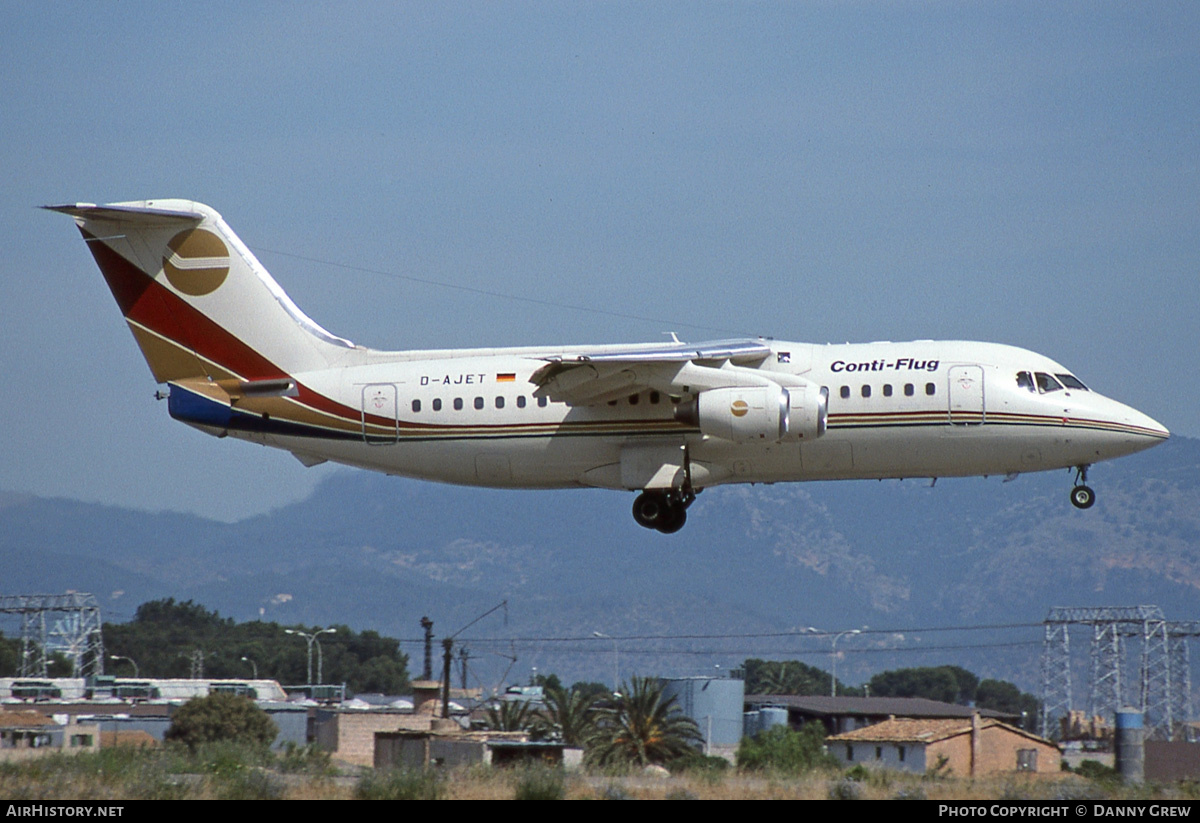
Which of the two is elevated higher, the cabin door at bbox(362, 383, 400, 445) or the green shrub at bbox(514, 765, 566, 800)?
the cabin door at bbox(362, 383, 400, 445)


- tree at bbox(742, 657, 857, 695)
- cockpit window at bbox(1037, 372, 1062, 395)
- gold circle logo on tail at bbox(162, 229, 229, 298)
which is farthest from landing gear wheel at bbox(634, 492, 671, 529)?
tree at bbox(742, 657, 857, 695)

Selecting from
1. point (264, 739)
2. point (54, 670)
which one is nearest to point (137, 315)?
point (264, 739)

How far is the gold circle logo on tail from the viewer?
→ 31.2 meters

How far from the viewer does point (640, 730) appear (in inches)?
1889

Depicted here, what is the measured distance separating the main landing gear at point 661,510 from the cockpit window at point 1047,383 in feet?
21.4

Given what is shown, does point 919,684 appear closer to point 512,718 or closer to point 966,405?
point 512,718

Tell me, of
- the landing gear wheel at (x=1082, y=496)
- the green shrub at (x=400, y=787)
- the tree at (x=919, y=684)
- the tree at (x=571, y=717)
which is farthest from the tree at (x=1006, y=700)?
the green shrub at (x=400, y=787)

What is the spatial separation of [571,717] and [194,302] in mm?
21642

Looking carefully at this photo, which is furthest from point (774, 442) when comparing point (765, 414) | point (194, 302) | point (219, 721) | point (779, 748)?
point (219, 721)

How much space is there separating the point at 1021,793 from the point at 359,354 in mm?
14995

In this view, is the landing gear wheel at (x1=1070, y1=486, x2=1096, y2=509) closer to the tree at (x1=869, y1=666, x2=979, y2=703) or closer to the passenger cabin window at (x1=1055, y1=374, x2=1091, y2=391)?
the passenger cabin window at (x1=1055, y1=374, x2=1091, y2=391)

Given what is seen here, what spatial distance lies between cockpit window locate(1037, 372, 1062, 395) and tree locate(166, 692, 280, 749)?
899 inches

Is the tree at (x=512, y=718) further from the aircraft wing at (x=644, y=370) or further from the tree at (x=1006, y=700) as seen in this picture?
the tree at (x=1006, y=700)

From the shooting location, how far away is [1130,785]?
2391 centimetres
